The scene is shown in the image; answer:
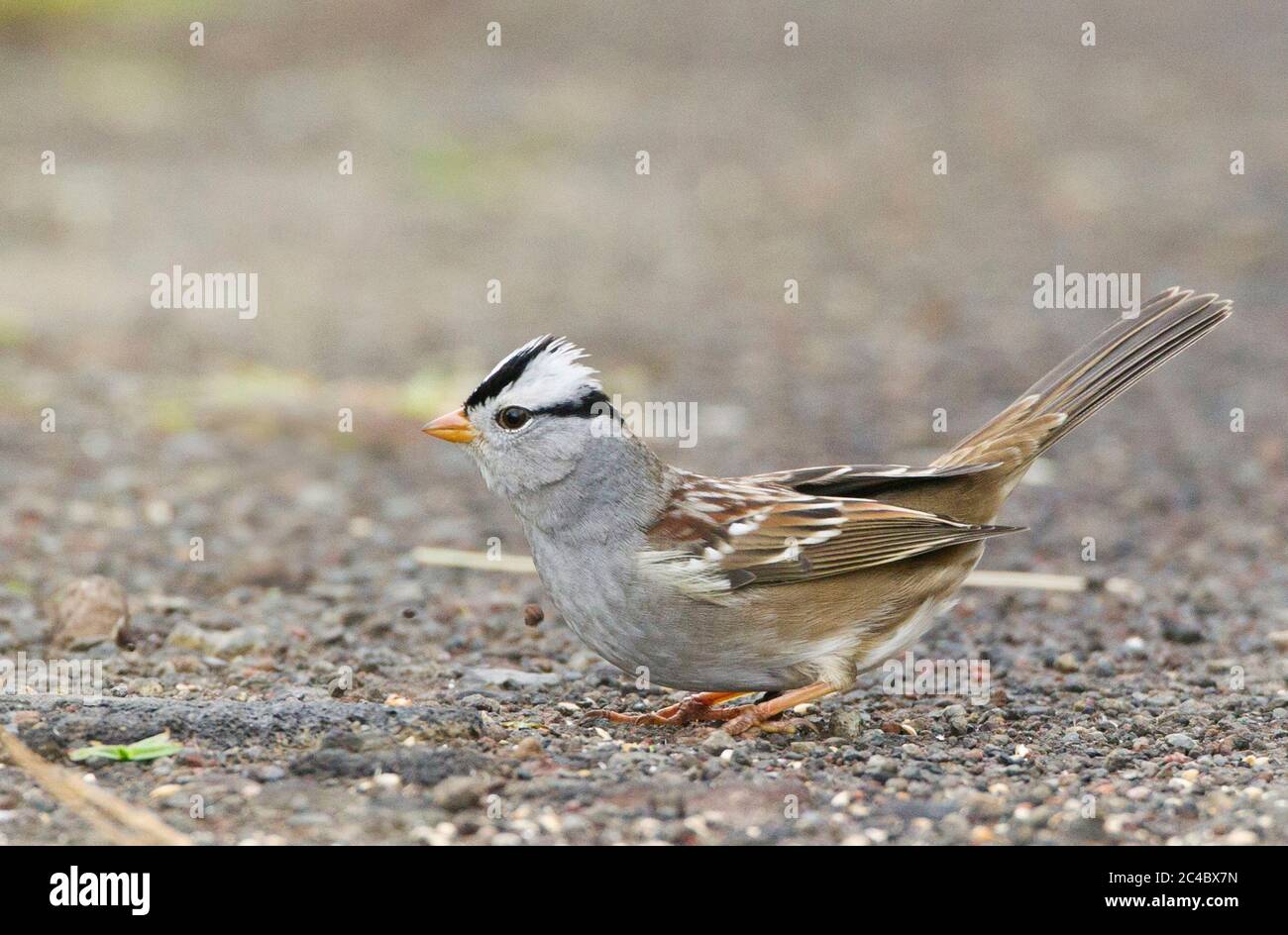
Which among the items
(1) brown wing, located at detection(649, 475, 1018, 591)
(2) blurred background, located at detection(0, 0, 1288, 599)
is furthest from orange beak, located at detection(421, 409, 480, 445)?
(2) blurred background, located at detection(0, 0, 1288, 599)

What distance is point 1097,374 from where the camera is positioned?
6355 mm

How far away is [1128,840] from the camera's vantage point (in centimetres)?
454

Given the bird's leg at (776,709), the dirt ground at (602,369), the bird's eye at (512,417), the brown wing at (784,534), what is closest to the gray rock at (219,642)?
the dirt ground at (602,369)

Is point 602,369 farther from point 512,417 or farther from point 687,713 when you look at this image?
point 687,713

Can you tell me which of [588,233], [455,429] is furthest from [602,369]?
[455,429]

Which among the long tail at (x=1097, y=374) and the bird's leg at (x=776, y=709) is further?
the long tail at (x=1097, y=374)

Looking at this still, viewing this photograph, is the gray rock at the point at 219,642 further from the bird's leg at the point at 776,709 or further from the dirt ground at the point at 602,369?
the bird's leg at the point at 776,709

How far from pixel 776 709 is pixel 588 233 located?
8.53 metres

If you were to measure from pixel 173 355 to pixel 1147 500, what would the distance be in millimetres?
5894

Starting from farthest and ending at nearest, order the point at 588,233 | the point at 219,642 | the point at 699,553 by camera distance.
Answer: the point at 588,233 → the point at 219,642 → the point at 699,553

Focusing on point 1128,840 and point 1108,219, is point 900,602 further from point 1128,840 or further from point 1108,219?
point 1108,219

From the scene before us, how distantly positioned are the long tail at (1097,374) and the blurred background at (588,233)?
166 cm

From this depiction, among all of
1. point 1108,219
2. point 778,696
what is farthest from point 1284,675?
point 1108,219

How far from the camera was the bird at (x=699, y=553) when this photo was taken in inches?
213
